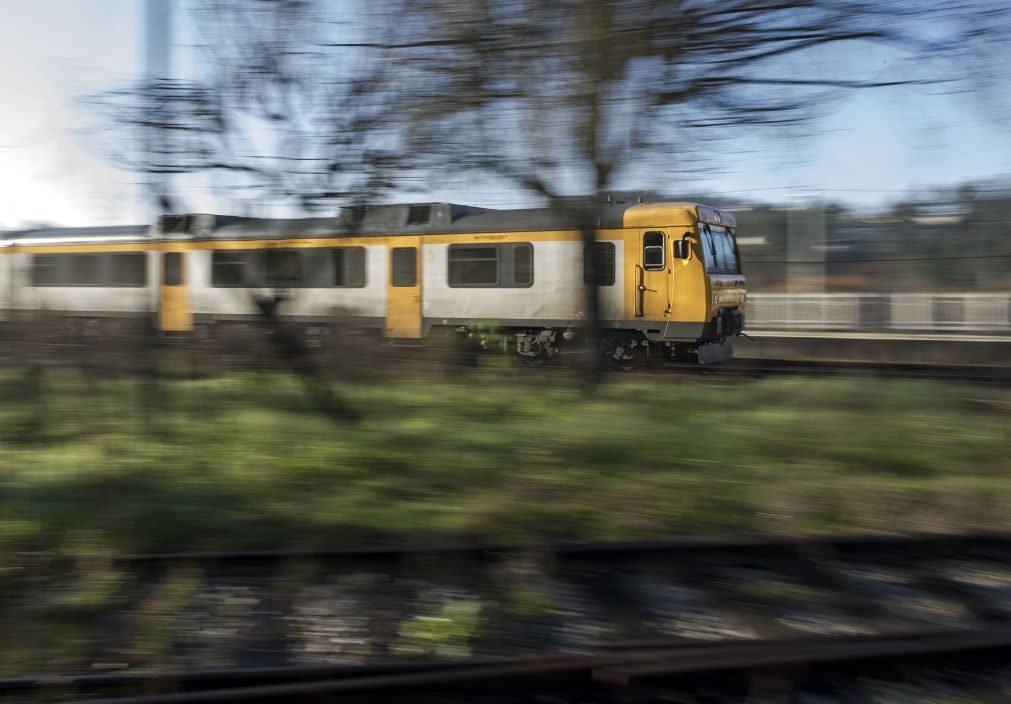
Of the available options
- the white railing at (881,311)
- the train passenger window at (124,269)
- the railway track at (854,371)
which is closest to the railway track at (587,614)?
the railway track at (854,371)

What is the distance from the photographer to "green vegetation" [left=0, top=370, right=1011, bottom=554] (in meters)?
5.42

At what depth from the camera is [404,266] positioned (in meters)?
14.5

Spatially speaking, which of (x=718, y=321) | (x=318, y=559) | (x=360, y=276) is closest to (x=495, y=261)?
(x=360, y=276)

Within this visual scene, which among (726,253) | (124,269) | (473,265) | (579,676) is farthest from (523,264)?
(579,676)

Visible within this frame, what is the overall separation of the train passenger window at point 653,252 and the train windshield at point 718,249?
69 centimetres

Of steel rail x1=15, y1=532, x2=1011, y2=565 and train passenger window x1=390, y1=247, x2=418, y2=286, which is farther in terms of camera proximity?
train passenger window x1=390, y1=247, x2=418, y2=286

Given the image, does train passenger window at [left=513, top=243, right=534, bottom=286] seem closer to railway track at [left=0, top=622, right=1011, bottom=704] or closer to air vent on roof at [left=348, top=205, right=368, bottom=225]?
air vent on roof at [left=348, top=205, right=368, bottom=225]

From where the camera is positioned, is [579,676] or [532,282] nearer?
[579,676]

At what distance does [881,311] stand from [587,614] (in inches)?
654

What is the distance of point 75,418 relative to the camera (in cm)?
770

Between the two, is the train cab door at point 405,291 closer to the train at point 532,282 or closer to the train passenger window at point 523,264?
the train at point 532,282

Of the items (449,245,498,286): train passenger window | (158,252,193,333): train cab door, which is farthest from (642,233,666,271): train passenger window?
(158,252,193,333): train cab door

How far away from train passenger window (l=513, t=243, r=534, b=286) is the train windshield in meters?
2.81

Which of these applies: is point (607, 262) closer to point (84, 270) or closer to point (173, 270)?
point (173, 270)
